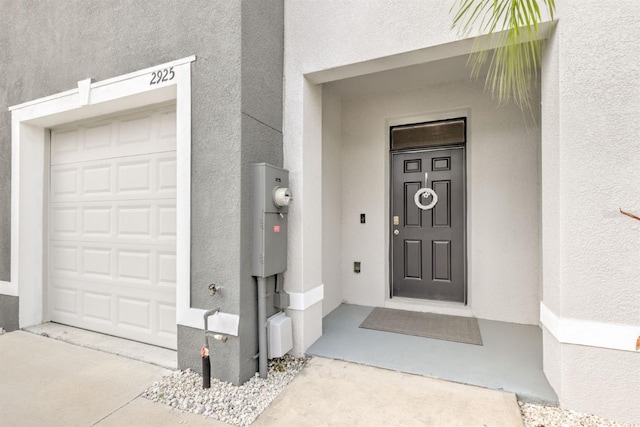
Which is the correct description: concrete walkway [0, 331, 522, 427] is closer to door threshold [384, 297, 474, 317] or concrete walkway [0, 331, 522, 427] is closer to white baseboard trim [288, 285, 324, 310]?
white baseboard trim [288, 285, 324, 310]

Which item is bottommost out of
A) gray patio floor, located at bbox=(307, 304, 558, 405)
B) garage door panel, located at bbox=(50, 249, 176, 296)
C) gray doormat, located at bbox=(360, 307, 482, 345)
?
gray patio floor, located at bbox=(307, 304, 558, 405)

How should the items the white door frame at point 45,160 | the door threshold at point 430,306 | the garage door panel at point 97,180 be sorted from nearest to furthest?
the white door frame at point 45,160 → the garage door panel at point 97,180 → the door threshold at point 430,306

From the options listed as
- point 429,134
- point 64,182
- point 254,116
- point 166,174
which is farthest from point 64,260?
point 429,134

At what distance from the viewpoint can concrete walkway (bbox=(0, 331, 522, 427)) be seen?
184 centimetres

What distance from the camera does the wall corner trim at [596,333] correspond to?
1.77 metres

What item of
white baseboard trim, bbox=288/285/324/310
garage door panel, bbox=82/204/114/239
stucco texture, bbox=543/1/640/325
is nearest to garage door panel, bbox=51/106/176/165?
garage door panel, bbox=82/204/114/239

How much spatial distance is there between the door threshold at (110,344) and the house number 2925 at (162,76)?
2.42 m

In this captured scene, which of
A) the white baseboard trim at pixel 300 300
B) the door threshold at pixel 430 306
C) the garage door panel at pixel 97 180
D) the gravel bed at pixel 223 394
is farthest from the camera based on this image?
the door threshold at pixel 430 306

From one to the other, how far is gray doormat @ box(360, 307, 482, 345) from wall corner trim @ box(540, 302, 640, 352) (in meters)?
0.95

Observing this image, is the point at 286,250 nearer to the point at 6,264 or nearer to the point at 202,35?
the point at 202,35

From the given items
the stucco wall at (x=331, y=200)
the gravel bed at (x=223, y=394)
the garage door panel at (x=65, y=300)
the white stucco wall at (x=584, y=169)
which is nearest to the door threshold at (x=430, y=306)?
the stucco wall at (x=331, y=200)

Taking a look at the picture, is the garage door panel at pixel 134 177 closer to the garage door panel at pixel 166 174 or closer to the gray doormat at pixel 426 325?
the garage door panel at pixel 166 174

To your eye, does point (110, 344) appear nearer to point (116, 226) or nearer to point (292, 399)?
point (116, 226)

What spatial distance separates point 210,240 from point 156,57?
168cm
